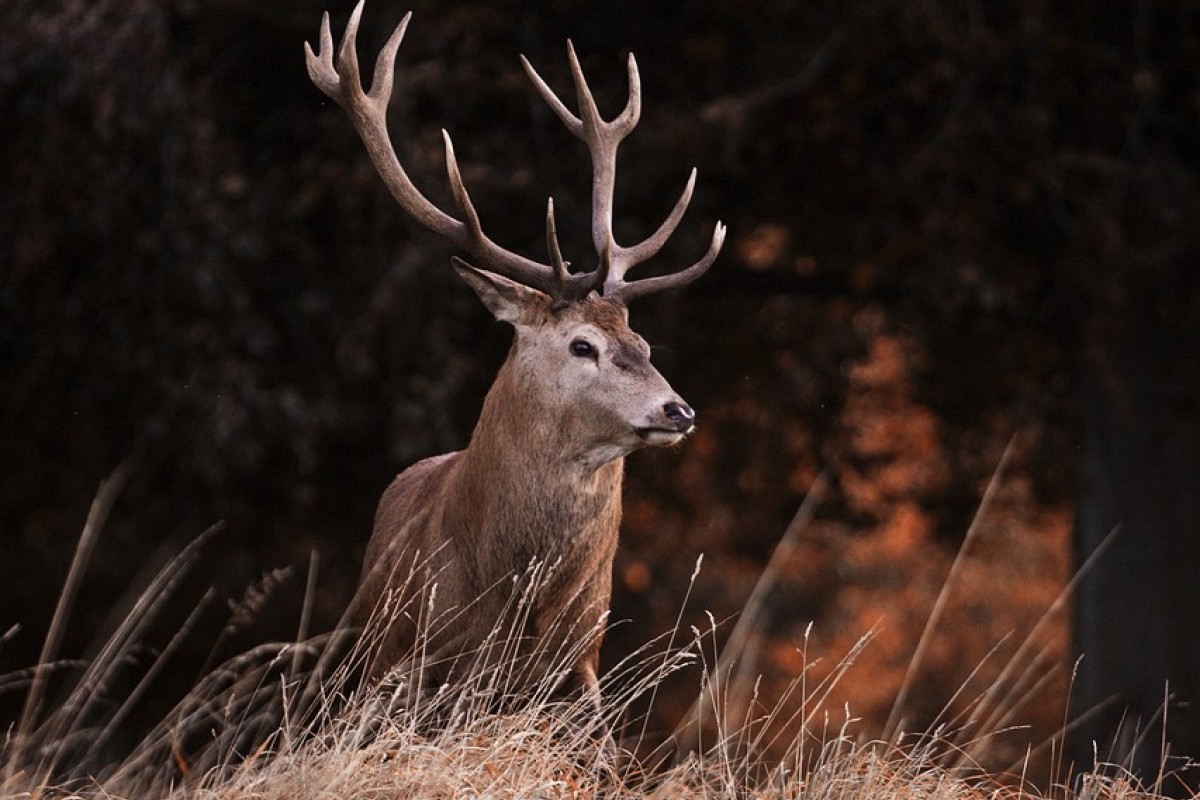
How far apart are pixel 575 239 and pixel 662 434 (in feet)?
9.85

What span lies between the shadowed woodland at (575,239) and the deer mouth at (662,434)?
259cm

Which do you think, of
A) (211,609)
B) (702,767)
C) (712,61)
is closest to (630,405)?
(702,767)

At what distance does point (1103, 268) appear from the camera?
781 centimetres

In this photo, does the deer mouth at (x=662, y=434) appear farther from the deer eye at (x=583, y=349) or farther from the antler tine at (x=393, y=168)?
the antler tine at (x=393, y=168)

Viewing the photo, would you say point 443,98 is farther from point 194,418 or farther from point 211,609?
point 211,609

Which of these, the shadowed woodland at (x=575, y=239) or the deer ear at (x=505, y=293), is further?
the shadowed woodland at (x=575, y=239)

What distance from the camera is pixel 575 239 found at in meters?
7.64

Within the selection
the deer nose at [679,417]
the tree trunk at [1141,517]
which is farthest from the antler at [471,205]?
the tree trunk at [1141,517]

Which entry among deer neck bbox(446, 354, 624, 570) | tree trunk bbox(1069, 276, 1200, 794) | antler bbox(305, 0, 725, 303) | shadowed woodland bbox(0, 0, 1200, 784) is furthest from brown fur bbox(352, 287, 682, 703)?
tree trunk bbox(1069, 276, 1200, 794)

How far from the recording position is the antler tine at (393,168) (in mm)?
5160

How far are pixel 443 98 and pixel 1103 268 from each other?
2.68 metres

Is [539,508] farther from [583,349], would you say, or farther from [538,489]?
[583,349]

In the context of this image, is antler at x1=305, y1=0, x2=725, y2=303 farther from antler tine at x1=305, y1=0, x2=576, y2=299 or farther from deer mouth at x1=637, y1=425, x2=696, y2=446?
deer mouth at x1=637, y1=425, x2=696, y2=446

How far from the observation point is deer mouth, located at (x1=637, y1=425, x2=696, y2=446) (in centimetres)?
473
